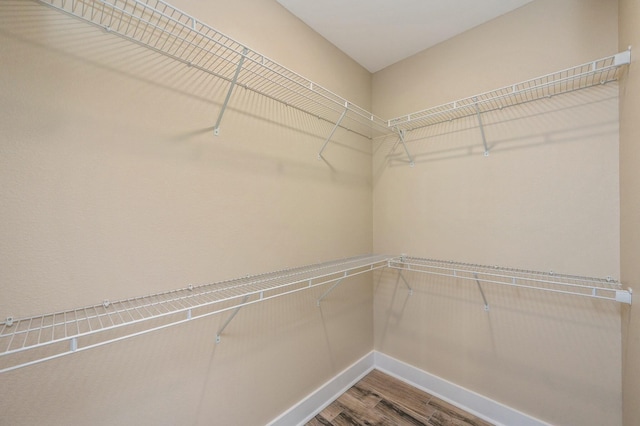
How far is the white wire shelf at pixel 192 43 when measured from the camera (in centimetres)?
83

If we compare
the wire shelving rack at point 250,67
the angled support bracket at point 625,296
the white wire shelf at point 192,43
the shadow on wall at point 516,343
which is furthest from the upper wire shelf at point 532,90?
the shadow on wall at point 516,343

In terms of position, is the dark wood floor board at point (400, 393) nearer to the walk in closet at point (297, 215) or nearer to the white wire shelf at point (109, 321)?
the walk in closet at point (297, 215)

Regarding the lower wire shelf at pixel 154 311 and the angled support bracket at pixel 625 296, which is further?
the angled support bracket at pixel 625 296

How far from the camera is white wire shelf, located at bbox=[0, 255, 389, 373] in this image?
0.69 meters

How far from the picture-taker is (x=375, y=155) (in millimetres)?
2096

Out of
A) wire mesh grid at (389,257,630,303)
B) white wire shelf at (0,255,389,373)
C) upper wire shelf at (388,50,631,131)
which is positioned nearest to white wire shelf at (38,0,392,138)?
upper wire shelf at (388,50,631,131)

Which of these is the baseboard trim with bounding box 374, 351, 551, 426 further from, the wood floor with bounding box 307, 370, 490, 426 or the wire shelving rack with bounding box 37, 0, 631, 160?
the wire shelving rack with bounding box 37, 0, 631, 160

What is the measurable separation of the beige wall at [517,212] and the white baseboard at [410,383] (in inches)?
1.9

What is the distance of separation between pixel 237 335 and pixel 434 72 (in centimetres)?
203

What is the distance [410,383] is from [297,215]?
1484 mm

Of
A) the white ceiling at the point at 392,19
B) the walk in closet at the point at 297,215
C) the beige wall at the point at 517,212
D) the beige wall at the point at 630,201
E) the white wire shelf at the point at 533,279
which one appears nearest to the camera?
the walk in closet at the point at 297,215

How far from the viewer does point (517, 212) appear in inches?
56.5

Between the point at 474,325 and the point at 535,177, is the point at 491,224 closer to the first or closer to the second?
the point at 535,177

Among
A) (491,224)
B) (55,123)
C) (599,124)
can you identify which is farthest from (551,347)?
(55,123)
